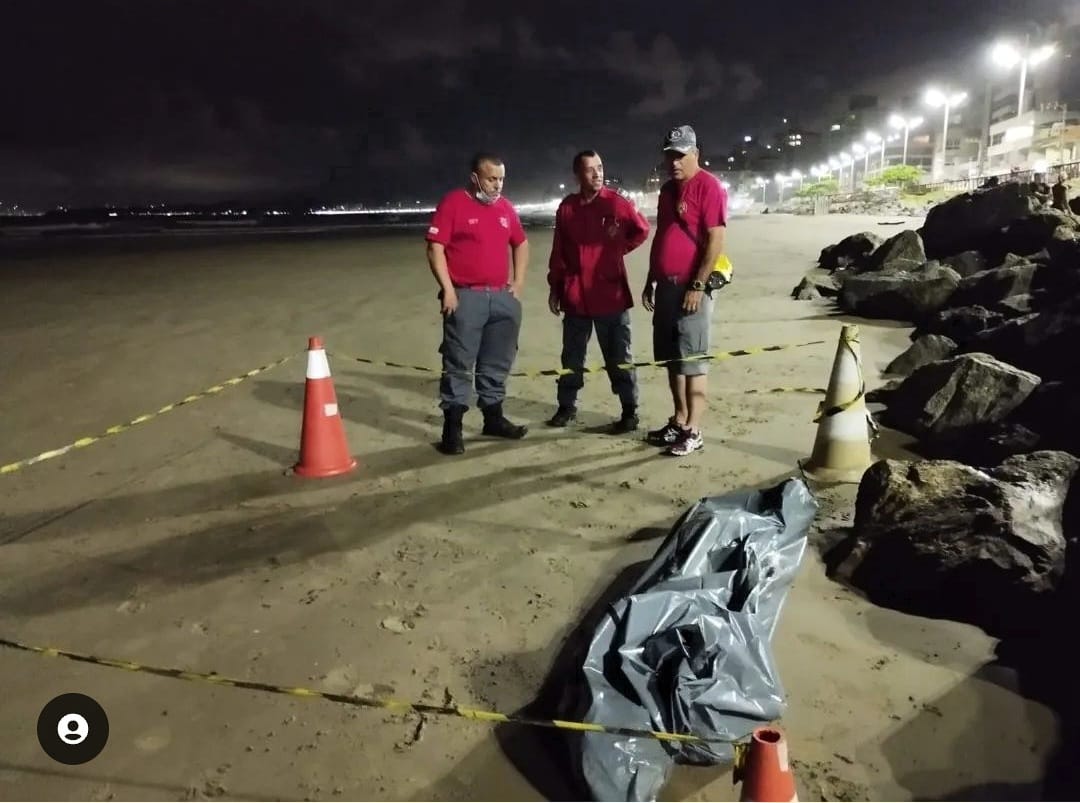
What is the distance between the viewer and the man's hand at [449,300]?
5.25m

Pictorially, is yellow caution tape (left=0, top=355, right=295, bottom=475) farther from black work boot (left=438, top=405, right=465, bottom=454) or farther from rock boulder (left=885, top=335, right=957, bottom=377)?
rock boulder (left=885, top=335, right=957, bottom=377)

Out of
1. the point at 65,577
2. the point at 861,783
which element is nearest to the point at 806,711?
the point at 861,783

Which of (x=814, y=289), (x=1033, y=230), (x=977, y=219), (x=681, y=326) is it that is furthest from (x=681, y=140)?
(x=977, y=219)

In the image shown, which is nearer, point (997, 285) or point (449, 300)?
point (449, 300)

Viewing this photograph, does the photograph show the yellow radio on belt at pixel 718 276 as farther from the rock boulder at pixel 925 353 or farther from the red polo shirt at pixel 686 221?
the rock boulder at pixel 925 353

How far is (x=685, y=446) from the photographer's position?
17.1ft

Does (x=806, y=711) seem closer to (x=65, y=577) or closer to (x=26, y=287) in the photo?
(x=65, y=577)

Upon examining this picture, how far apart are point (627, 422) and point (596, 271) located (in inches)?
42.9

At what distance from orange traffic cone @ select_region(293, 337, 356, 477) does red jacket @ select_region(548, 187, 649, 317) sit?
5.78ft

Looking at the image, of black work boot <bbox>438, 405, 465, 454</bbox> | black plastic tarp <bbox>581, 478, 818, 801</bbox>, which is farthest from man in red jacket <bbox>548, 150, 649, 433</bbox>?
black plastic tarp <bbox>581, 478, 818, 801</bbox>

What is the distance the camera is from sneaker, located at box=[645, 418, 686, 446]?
5312 mm

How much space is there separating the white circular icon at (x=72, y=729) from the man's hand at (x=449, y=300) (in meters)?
3.17

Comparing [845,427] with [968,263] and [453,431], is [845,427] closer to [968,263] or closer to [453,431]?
[453,431]

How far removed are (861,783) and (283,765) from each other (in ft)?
5.84
